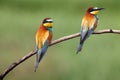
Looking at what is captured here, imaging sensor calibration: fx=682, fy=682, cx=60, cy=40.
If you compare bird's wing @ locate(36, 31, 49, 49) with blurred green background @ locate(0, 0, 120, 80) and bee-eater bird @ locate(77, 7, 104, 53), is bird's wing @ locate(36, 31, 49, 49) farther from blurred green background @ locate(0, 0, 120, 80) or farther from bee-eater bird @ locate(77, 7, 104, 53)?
blurred green background @ locate(0, 0, 120, 80)

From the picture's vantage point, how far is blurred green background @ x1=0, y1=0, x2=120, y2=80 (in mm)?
3680

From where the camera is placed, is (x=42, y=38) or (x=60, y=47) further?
(x=60, y=47)

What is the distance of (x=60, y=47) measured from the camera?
3.86 meters

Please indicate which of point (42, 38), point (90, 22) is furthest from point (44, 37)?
point (90, 22)

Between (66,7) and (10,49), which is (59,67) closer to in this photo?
(10,49)

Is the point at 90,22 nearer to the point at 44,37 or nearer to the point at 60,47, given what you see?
the point at 44,37

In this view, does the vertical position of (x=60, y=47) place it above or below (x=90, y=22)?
below

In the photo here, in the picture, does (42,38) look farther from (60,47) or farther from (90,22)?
(60,47)

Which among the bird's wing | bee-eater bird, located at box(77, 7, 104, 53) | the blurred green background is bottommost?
the blurred green background

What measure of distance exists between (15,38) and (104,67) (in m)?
0.53

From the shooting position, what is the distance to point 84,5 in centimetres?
420

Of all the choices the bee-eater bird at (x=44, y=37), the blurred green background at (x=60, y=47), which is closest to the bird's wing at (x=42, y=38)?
the bee-eater bird at (x=44, y=37)

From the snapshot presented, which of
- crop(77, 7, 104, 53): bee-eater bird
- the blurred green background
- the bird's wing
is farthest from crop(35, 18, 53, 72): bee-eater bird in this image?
the blurred green background

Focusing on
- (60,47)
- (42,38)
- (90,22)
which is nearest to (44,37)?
(42,38)
